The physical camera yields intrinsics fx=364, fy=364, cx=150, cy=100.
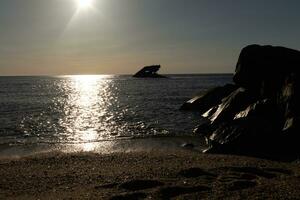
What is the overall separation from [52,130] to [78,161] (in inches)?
443

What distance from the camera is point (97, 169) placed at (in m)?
14.1

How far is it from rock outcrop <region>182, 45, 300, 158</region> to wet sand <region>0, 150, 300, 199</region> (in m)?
1.41

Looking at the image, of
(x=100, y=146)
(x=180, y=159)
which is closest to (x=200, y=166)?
(x=180, y=159)

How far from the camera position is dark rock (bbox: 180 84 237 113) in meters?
37.5

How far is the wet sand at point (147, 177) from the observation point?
1018 cm

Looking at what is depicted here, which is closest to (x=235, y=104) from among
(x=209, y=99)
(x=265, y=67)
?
(x=265, y=67)

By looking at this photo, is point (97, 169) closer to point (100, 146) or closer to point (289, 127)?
point (100, 146)

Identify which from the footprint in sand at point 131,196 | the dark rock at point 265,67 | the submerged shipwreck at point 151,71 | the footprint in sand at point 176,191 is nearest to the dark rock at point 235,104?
the dark rock at point 265,67

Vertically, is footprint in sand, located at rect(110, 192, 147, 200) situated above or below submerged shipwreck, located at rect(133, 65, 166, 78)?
below

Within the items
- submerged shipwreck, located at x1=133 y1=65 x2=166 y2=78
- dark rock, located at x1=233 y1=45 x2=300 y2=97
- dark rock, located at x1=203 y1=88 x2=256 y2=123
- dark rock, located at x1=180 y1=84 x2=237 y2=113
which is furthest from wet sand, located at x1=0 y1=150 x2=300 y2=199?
submerged shipwreck, located at x1=133 y1=65 x2=166 y2=78

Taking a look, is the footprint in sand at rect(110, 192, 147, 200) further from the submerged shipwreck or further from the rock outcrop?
the submerged shipwreck

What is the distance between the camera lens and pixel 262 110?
21.3 metres

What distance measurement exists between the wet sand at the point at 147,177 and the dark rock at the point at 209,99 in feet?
70.6

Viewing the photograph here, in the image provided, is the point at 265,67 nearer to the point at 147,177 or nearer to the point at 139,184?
the point at 147,177
